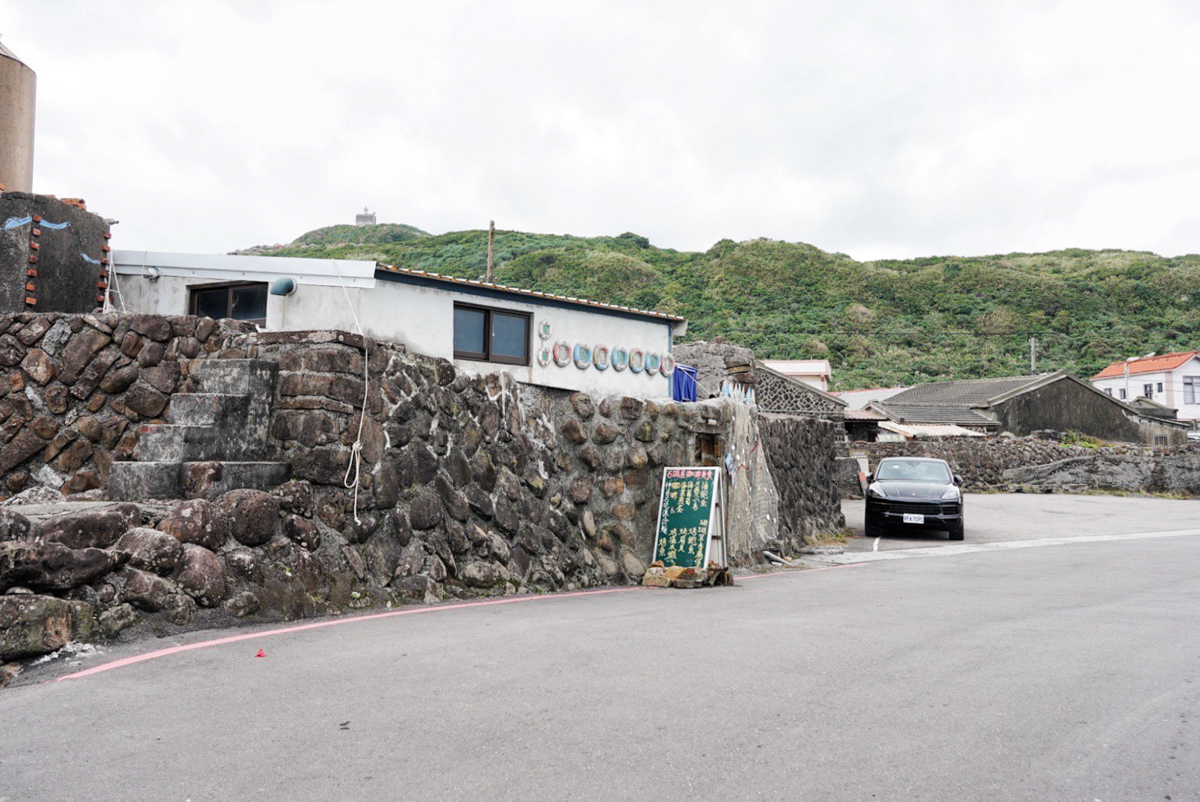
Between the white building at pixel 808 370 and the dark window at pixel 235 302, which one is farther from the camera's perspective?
the white building at pixel 808 370

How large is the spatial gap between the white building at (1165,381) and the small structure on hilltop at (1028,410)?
1077 cm

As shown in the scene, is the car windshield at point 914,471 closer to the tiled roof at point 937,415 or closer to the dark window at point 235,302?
the dark window at point 235,302

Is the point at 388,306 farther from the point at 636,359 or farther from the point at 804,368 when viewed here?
the point at 804,368

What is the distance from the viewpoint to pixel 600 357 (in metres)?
18.3

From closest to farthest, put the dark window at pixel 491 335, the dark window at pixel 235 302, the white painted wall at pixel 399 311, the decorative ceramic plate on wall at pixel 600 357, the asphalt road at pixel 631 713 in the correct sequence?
the asphalt road at pixel 631 713 → the white painted wall at pixel 399 311 → the dark window at pixel 235 302 → the dark window at pixel 491 335 → the decorative ceramic plate on wall at pixel 600 357

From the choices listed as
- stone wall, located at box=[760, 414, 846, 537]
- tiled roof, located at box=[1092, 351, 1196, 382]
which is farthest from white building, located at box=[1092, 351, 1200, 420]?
stone wall, located at box=[760, 414, 846, 537]

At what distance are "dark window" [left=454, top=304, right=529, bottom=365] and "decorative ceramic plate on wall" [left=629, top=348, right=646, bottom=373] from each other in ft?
10.9

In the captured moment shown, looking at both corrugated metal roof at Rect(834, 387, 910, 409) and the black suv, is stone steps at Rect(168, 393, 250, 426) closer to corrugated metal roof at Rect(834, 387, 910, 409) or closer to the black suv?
the black suv

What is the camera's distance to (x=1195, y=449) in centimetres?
3384

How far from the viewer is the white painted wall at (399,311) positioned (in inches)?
530

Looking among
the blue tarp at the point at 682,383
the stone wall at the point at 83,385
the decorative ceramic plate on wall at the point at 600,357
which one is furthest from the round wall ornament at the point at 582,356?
the stone wall at the point at 83,385

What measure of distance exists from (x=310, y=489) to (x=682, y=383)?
14690mm

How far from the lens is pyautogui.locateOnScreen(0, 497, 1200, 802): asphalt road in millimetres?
3617

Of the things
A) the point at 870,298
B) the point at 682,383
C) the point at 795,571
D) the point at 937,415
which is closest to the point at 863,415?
the point at 937,415
